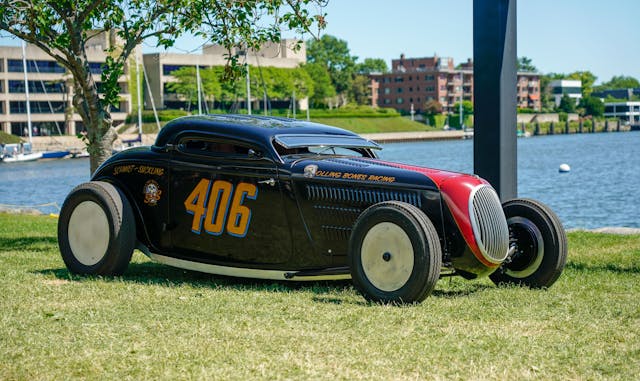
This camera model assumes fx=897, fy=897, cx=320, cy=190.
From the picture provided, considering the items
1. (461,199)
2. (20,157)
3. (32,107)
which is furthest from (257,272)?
(32,107)

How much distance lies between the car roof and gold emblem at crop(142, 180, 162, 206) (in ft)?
1.42

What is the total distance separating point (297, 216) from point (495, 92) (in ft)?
12.9

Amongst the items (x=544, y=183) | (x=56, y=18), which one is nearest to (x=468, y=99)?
(x=544, y=183)

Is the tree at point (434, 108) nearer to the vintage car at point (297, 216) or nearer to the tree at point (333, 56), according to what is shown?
the tree at point (333, 56)

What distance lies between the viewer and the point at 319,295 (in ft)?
26.3

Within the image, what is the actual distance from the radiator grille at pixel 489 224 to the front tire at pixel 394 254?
Result: 1.59 ft

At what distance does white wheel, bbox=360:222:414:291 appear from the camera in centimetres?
749

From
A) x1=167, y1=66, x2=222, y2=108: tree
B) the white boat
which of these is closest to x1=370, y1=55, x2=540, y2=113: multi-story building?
x1=167, y1=66, x2=222, y2=108: tree

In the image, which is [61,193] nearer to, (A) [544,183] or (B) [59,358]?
(A) [544,183]

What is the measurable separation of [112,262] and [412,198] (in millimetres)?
3322

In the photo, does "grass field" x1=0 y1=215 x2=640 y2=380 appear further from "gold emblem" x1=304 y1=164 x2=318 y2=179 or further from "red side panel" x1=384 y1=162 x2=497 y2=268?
"gold emblem" x1=304 y1=164 x2=318 y2=179

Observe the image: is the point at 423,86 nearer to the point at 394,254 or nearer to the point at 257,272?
the point at 257,272

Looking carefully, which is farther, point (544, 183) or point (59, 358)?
point (544, 183)

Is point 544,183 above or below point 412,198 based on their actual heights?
below
